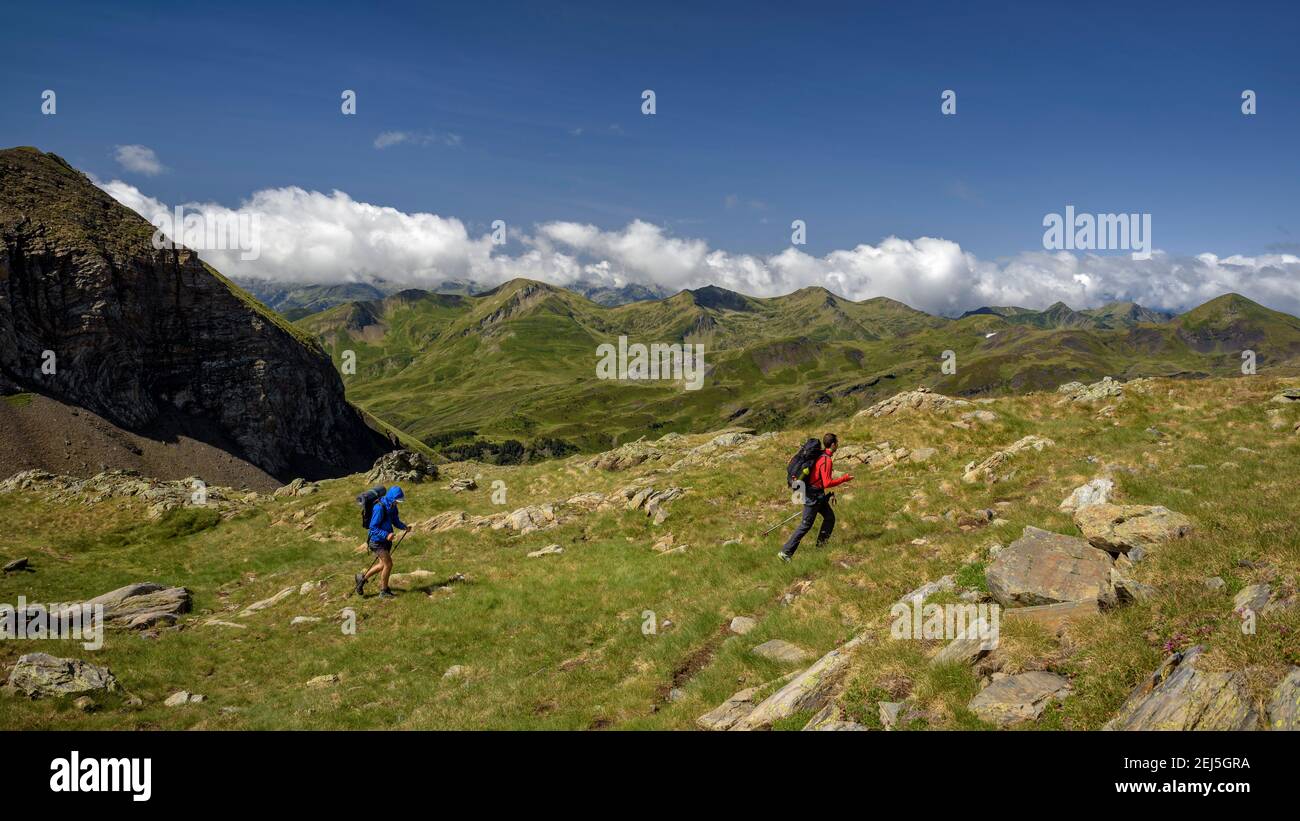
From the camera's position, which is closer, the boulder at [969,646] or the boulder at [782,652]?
the boulder at [969,646]

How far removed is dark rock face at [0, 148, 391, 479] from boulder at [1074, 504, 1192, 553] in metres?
125

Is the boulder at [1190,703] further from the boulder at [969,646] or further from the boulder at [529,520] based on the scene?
the boulder at [529,520]

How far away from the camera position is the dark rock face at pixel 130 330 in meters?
92.8

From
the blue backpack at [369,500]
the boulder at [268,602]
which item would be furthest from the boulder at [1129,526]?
the boulder at [268,602]

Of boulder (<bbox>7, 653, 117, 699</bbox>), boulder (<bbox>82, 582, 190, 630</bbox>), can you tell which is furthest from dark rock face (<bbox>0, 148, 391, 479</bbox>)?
boulder (<bbox>7, 653, 117, 699</bbox>)

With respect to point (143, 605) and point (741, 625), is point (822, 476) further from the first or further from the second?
point (143, 605)

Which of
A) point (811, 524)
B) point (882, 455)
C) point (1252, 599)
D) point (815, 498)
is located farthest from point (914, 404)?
point (1252, 599)

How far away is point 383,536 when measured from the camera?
2281cm

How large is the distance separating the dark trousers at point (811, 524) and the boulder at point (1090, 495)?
6750 mm

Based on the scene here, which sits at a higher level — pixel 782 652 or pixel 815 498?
pixel 815 498

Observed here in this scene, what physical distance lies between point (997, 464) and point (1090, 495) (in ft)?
24.5

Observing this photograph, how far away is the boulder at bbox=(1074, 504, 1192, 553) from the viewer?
12.0m
